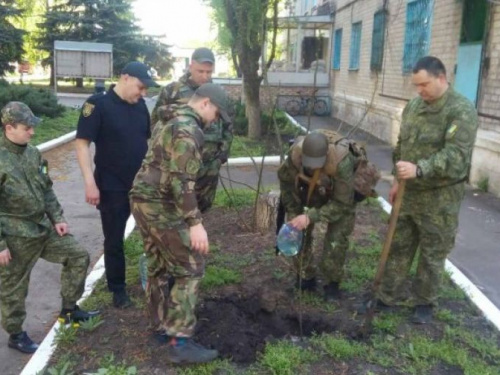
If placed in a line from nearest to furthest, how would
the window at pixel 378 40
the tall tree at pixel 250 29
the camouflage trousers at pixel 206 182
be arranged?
1. the camouflage trousers at pixel 206 182
2. the tall tree at pixel 250 29
3. the window at pixel 378 40

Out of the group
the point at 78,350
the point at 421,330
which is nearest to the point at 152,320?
the point at 78,350

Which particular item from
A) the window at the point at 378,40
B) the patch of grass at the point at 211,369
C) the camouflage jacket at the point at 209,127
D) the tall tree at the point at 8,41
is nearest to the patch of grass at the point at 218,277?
the camouflage jacket at the point at 209,127

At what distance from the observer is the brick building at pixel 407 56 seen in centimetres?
820

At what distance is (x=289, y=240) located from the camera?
397 centimetres

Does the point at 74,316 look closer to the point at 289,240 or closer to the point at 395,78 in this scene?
the point at 289,240

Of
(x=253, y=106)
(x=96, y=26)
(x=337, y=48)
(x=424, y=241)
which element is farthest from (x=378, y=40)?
(x=96, y=26)

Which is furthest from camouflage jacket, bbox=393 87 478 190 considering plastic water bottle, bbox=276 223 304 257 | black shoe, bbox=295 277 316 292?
black shoe, bbox=295 277 316 292

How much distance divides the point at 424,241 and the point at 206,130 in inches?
72.9

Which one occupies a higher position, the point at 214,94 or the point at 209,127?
the point at 214,94

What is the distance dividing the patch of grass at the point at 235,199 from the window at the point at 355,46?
1104 cm

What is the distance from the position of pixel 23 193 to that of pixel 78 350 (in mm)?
1053

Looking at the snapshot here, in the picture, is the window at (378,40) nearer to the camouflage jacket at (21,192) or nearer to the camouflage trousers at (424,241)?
the camouflage trousers at (424,241)

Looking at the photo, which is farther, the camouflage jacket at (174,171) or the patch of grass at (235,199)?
the patch of grass at (235,199)

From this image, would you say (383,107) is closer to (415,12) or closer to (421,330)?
(415,12)
